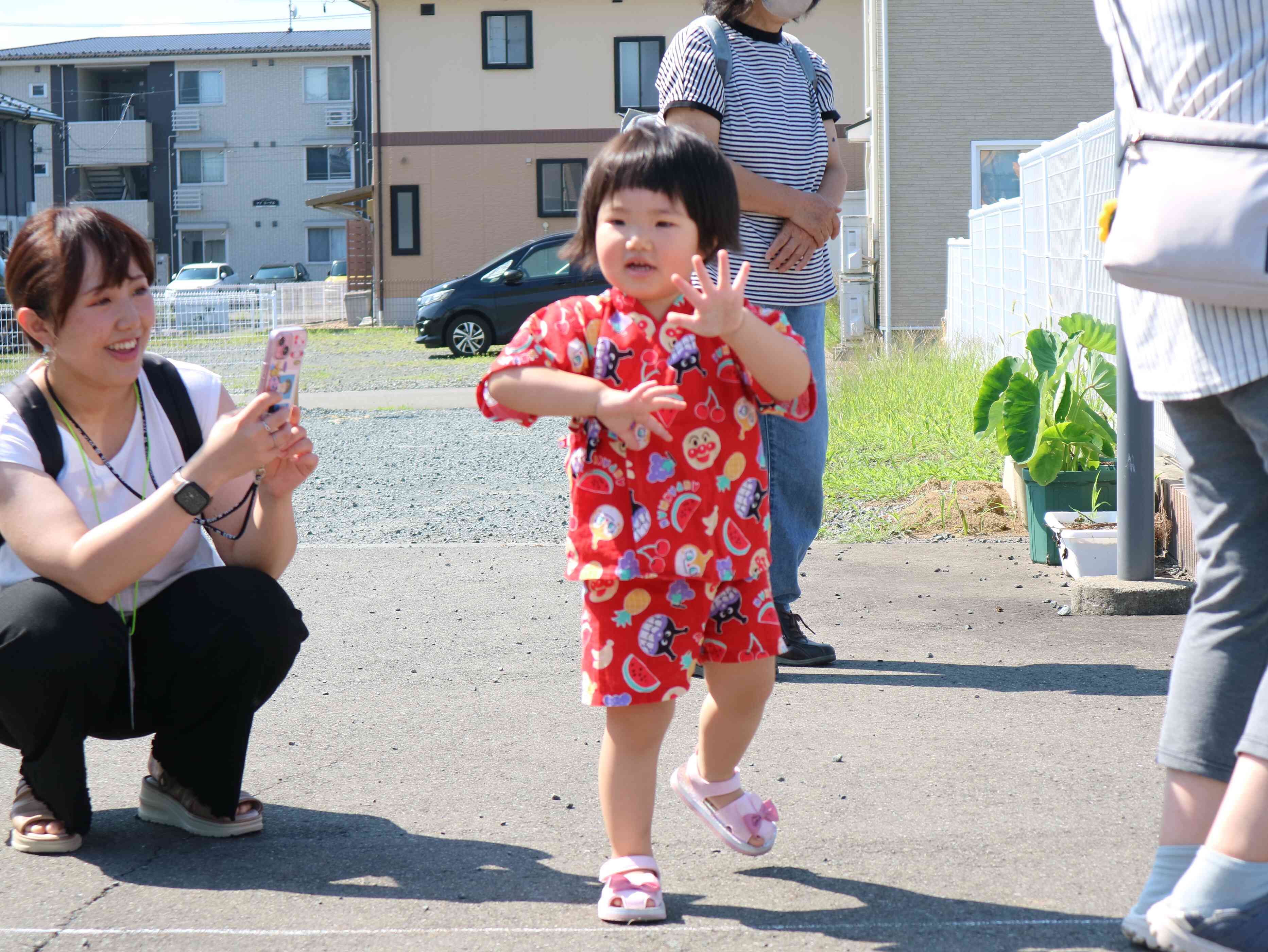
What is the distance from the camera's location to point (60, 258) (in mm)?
2672

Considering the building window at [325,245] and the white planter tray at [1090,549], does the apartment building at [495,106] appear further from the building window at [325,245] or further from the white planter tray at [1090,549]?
the white planter tray at [1090,549]

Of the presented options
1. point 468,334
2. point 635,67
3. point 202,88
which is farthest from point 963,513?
point 202,88

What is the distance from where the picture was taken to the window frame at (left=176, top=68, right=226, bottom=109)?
167ft

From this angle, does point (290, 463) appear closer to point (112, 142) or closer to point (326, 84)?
point (326, 84)

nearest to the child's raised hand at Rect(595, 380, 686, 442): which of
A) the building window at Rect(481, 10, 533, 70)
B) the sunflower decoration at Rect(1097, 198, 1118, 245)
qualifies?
the sunflower decoration at Rect(1097, 198, 1118, 245)

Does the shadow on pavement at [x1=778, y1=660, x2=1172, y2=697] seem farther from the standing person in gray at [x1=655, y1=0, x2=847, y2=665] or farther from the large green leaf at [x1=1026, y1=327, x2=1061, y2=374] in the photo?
the large green leaf at [x1=1026, y1=327, x2=1061, y2=374]

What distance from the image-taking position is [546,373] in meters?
2.32

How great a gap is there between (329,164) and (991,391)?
157ft

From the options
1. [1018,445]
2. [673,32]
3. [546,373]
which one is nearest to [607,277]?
[546,373]

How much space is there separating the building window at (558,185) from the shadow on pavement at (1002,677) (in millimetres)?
27002

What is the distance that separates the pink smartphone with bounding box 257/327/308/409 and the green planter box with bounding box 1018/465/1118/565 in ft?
11.7

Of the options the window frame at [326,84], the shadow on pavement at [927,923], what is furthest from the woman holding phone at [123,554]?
the window frame at [326,84]

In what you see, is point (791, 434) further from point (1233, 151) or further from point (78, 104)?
point (78, 104)

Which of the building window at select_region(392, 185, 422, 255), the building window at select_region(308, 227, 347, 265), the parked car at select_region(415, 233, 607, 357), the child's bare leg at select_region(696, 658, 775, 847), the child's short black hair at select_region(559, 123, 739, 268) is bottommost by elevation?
the child's bare leg at select_region(696, 658, 775, 847)
